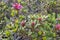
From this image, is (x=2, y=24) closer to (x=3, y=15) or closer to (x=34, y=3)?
(x=3, y=15)

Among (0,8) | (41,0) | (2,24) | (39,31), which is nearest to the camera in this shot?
(39,31)

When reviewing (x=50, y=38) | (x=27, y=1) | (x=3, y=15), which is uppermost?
(x=27, y=1)

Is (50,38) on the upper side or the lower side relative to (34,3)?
lower

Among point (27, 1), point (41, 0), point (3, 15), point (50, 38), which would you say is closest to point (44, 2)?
point (41, 0)

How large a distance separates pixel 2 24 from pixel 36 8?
1.87ft

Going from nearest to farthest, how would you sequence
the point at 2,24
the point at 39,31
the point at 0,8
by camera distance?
the point at 39,31
the point at 2,24
the point at 0,8

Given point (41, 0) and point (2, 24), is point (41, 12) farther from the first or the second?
point (2, 24)

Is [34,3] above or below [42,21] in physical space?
above

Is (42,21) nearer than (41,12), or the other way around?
(42,21)

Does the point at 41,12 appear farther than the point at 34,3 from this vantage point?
No

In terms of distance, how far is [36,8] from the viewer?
9.05 feet

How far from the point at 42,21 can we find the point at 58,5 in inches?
24.4

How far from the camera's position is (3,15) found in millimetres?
2611

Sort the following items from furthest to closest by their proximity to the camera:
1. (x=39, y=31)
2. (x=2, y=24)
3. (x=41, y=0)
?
(x=41, y=0)
(x=2, y=24)
(x=39, y=31)
